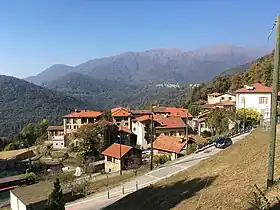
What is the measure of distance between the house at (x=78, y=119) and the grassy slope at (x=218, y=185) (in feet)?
187

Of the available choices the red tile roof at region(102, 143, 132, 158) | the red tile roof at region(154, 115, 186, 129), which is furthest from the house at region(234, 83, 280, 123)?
the red tile roof at region(102, 143, 132, 158)

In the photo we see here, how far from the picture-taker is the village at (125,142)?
125 feet

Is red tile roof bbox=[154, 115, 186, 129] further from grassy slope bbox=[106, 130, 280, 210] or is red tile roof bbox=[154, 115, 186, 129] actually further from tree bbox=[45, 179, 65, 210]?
tree bbox=[45, 179, 65, 210]

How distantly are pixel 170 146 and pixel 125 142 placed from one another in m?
25.0

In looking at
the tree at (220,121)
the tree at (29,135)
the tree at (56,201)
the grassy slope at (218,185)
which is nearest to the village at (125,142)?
the tree at (220,121)

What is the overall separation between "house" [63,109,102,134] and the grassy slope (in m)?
57.0

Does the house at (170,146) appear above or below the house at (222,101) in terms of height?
below

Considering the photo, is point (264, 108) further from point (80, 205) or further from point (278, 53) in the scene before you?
point (278, 53)

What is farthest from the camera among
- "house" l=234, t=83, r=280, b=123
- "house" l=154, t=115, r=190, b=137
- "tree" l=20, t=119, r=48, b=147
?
"tree" l=20, t=119, r=48, b=147

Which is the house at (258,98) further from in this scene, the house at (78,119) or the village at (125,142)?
the house at (78,119)

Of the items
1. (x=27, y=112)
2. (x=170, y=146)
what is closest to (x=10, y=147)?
(x=170, y=146)

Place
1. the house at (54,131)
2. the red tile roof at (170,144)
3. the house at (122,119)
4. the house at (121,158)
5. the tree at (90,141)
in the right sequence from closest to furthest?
the red tile roof at (170,144) → the house at (121,158) → the tree at (90,141) → the house at (122,119) → the house at (54,131)

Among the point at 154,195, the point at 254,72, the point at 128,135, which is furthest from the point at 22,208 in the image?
the point at 254,72

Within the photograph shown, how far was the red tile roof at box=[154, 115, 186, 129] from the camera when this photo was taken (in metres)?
63.2
